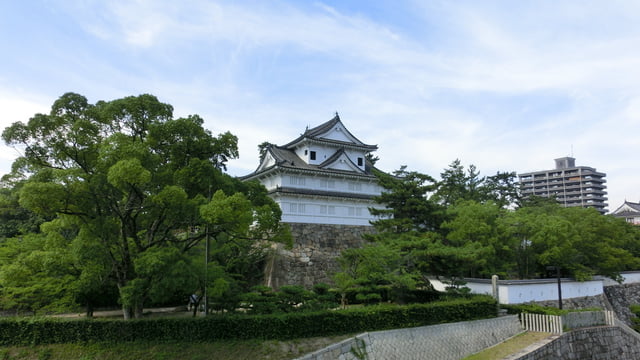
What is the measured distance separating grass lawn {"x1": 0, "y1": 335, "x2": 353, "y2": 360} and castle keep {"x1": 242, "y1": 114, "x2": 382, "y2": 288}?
9.64 m

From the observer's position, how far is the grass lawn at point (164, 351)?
1170cm

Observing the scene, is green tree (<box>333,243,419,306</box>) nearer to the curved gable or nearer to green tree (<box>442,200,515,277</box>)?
green tree (<box>442,200,515,277</box>)

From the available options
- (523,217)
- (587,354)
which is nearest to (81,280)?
(587,354)

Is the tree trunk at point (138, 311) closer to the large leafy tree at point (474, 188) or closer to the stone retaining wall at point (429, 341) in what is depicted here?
the stone retaining wall at point (429, 341)

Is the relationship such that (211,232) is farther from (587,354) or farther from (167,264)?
(587,354)

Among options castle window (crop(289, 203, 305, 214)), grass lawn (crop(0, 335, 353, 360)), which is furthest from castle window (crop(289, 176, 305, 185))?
grass lawn (crop(0, 335, 353, 360))

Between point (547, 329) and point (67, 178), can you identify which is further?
point (547, 329)

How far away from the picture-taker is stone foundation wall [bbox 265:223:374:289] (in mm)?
22500

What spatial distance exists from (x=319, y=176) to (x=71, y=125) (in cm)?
1519

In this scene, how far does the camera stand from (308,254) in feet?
77.3

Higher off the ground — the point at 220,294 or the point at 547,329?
the point at 220,294

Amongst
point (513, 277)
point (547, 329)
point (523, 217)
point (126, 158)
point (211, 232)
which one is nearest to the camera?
point (126, 158)

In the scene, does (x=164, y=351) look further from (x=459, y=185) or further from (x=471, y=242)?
(x=459, y=185)

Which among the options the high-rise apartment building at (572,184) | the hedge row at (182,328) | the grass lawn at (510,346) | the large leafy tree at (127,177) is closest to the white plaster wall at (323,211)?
the large leafy tree at (127,177)
